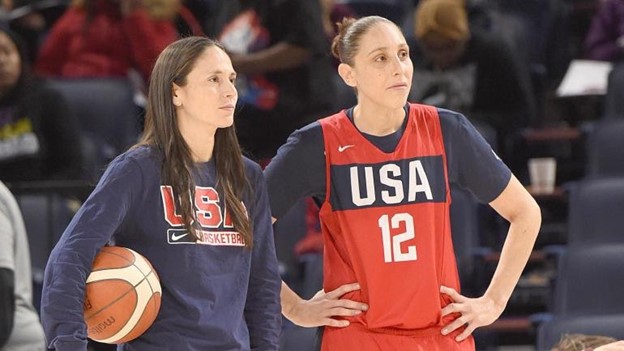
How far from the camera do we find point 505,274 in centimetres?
405

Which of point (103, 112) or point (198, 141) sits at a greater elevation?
point (103, 112)

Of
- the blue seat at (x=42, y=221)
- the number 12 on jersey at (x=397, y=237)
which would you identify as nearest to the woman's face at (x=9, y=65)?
the blue seat at (x=42, y=221)

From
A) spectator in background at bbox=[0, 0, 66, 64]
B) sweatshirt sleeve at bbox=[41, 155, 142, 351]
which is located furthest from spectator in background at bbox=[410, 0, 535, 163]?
sweatshirt sleeve at bbox=[41, 155, 142, 351]

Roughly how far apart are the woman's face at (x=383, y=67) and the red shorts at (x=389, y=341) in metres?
0.66

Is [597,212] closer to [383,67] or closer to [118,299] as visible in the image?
[383,67]

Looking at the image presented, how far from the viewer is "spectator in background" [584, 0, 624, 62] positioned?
7.46 m

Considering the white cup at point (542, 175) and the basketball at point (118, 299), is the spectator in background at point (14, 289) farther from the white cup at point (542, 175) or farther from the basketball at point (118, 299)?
the white cup at point (542, 175)

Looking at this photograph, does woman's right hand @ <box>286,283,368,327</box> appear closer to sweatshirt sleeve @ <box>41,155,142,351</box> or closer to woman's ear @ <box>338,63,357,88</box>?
woman's ear @ <box>338,63,357,88</box>

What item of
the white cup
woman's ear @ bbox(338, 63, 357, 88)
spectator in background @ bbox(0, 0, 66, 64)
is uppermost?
spectator in background @ bbox(0, 0, 66, 64)

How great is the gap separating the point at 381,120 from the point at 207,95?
1.90 feet

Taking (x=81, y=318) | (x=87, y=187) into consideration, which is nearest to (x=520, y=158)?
(x=87, y=187)

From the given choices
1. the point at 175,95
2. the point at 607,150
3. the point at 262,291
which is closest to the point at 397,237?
the point at 262,291

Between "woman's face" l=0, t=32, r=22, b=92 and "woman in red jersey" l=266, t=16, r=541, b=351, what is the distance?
3.07m

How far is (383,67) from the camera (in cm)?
389
